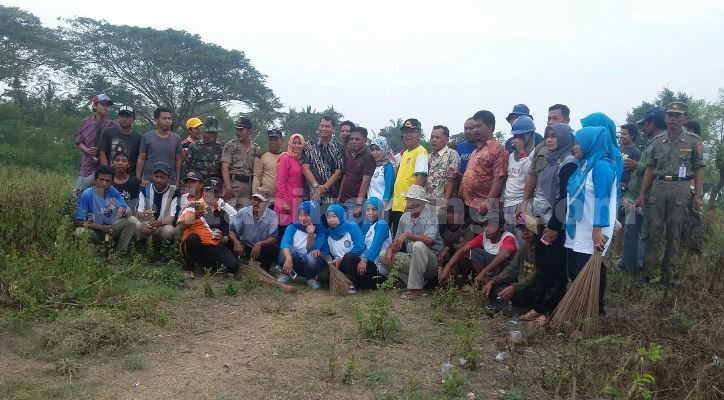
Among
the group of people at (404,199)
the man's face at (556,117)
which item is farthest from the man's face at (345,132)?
the man's face at (556,117)

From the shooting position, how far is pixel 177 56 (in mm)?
24922

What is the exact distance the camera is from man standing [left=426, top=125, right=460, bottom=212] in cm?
628

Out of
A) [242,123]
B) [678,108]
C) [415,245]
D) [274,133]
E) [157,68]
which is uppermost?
[157,68]

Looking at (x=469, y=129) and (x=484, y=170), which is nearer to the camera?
(x=484, y=170)

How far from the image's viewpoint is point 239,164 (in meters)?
7.36

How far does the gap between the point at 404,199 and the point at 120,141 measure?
11.6 feet

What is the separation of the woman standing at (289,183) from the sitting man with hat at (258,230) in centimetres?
→ 12

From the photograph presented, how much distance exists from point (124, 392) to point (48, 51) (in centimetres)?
2246

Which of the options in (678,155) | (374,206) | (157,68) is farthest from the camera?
(157,68)

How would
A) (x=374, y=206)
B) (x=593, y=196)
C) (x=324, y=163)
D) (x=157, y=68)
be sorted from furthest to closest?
(x=157, y=68), (x=324, y=163), (x=374, y=206), (x=593, y=196)

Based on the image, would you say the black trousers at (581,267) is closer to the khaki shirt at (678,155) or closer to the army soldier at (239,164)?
the khaki shirt at (678,155)

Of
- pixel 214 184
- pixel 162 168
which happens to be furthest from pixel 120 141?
pixel 214 184

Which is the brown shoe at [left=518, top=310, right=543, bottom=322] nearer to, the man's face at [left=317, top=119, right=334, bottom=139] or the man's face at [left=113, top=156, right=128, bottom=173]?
the man's face at [left=317, top=119, right=334, bottom=139]

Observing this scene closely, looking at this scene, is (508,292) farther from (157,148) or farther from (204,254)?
(157,148)
